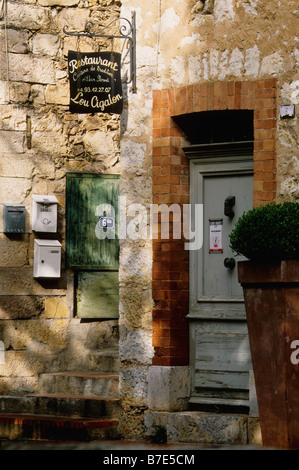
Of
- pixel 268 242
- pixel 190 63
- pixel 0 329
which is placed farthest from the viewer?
pixel 0 329

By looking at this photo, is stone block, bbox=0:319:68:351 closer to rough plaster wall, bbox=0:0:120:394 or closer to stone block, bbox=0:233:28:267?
rough plaster wall, bbox=0:0:120:394

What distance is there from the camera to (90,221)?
9273 mm

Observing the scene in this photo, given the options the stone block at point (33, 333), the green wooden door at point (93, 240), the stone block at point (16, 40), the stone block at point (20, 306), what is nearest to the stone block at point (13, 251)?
the stone block at point (20, 306)

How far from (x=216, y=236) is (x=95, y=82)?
1718 mm

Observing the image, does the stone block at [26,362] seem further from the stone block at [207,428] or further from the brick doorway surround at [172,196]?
the stone block at [207,428]

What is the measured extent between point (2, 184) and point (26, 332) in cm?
140

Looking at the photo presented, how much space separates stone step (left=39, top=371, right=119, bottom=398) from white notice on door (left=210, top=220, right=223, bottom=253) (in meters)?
1.45

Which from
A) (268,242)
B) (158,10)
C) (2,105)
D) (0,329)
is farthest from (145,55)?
(0,329)

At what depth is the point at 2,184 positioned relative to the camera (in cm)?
902

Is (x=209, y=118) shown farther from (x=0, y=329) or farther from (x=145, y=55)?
(x=0, y=329)

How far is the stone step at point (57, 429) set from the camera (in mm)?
7895

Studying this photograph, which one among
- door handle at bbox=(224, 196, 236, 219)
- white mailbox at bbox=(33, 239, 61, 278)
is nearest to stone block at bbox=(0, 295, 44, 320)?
white mailbox at bbox=(33, 239, 61, 278)

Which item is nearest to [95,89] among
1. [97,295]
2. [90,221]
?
[90,221]

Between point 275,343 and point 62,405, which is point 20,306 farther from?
point 275,343
